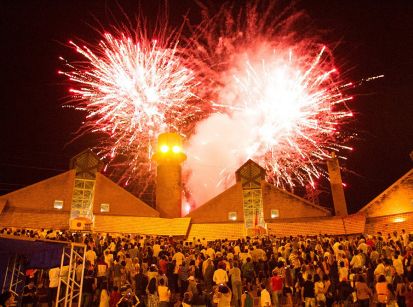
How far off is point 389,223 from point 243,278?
17643 mm

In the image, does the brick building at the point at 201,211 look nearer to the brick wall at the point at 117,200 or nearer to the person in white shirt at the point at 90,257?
the brick wall at the point at 117,200

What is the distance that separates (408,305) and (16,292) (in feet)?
37.1

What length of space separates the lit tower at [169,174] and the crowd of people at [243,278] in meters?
16.5

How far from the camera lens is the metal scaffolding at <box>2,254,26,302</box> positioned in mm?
11383

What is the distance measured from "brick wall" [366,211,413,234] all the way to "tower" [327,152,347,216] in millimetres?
2947

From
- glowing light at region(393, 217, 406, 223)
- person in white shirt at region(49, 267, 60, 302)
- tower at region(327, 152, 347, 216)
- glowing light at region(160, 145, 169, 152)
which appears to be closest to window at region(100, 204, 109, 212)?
glowing light at region(160, 145, 169, 152)

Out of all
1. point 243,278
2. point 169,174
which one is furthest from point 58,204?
point 243,278

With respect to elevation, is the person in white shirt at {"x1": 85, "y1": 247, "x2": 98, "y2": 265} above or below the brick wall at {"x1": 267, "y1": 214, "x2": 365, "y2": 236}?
below

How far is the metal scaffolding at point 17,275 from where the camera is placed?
11383 millimetres

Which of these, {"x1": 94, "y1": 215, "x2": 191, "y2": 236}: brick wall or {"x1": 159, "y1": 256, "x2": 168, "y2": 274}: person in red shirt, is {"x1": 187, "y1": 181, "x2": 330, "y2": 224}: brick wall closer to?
{"x1": 94, "y1": 215, "x2": 191, "y2": 236}: brick wall

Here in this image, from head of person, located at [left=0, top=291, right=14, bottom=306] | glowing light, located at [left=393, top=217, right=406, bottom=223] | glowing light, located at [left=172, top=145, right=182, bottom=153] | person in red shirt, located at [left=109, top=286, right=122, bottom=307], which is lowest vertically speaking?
person in red shirt, located at [left=109, top=286, right=122, bottom=307]

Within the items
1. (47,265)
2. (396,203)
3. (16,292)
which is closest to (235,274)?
(47,265)

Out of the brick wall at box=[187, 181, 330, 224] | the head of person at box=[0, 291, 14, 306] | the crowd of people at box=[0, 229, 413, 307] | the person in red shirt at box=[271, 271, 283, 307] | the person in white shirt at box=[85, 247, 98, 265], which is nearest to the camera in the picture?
the head of person at box=[0, 291, 14, 306]

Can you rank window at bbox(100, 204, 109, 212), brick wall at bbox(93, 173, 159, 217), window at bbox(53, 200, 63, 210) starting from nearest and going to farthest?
window at bbox(53, 200, 63, 210) < window at bbox(100, 204, 109, 212) < brick wall at bbox(93, 173, 159, 217)
